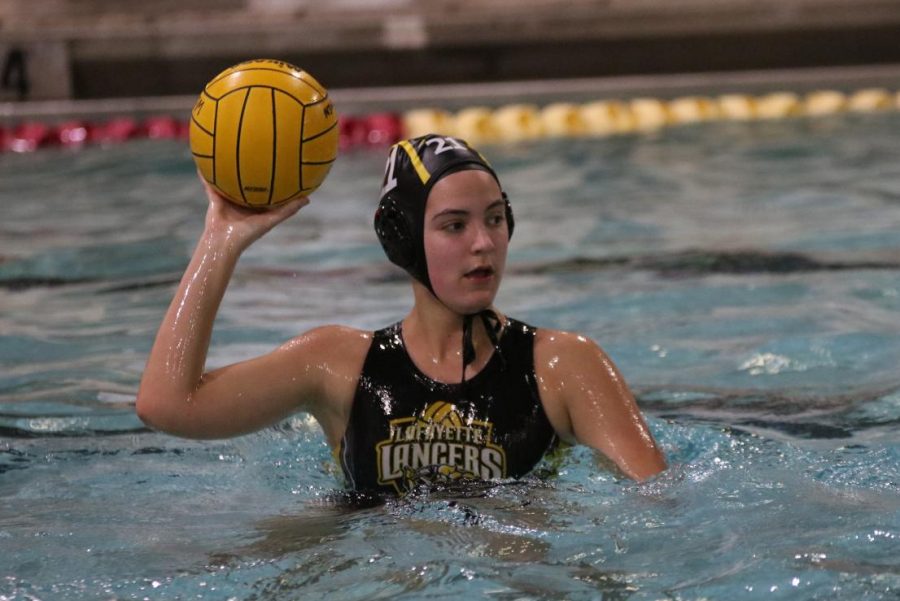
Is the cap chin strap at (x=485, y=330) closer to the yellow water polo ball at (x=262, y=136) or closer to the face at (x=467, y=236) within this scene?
the face at (x=467, y=236)

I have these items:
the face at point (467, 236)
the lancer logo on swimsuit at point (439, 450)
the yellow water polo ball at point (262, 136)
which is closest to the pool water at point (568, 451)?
the lancer logo on swimsuit at point (439, 450)

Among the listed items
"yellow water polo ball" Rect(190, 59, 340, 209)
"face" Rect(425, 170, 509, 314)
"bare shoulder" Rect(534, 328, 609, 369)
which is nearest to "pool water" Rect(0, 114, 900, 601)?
"bare shoulder" Rect(534, 328, 609, 369)

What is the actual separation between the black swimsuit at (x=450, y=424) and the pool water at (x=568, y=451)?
0.24 ft

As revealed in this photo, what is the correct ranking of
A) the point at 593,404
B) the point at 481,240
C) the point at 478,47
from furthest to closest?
the point at 478,47
the point at 593,404
the point at 481,240

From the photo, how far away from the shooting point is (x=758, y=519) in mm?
2934

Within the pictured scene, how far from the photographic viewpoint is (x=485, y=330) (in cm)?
309

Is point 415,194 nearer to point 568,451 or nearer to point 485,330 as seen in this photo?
point 485,330

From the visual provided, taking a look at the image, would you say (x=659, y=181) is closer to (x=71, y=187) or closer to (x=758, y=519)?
(x=71, y=187)

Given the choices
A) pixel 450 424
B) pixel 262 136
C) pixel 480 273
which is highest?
pixel 262 136

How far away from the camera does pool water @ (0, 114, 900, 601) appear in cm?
272

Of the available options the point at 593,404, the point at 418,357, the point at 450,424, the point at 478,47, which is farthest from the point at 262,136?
the point at 478,47

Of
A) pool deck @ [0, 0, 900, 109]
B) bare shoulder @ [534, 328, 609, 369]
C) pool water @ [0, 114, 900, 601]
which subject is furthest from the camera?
pool deck @ [0, 0, 900, 109]

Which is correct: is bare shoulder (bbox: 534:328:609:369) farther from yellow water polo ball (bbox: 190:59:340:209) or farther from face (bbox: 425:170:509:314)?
yellow water polo ball (bbox: 190:59:340:209)

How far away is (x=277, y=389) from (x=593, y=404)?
71 cm
